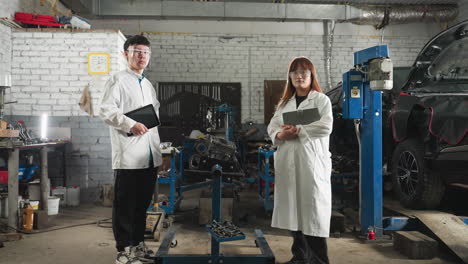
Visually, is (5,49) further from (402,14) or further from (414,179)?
(402,14)

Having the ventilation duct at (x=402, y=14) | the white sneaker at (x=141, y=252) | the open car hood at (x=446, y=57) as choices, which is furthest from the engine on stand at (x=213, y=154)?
the ventilation duct at (x=402, y=14)

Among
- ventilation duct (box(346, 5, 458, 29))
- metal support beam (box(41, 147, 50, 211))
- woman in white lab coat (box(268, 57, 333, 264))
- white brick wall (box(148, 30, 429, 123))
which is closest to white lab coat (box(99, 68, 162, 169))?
woman in white lab coat (box(268, 57, 333, 264))

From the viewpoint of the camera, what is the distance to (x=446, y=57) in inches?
138

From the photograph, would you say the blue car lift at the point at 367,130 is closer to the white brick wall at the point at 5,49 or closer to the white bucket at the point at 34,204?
the white bucket at the point at 34,204

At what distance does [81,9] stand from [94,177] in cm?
339

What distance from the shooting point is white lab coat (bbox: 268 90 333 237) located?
211 cm

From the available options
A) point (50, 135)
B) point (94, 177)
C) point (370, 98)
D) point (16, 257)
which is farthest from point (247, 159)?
point (16, 257)

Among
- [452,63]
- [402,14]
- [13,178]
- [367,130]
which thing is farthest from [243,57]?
[13,178]

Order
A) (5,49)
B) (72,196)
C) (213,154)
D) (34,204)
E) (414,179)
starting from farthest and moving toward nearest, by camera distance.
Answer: (72,196) → (5,49) → (213,154) → (34,204) → (414,179)

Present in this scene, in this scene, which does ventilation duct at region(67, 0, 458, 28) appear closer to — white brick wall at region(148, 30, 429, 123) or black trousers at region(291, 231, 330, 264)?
white brick wall at region(148, 30, 429, 123)

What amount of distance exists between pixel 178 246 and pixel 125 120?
4.72 feet

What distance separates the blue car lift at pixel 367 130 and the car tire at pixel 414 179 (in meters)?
0.35

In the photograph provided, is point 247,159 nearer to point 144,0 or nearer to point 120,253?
point 144,0

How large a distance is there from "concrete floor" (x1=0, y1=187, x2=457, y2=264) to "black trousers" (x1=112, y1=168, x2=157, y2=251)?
52 centimetres
